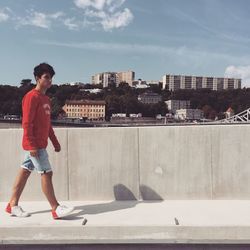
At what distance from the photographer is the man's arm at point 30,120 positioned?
5293 millimetres

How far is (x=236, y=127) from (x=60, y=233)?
9.81 feet

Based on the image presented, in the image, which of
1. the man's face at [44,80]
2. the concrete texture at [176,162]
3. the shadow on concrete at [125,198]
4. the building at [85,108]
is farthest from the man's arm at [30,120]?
the building at [85,108]

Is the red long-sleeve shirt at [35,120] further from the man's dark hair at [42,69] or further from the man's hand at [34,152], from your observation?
the man's dark hair at [42,69]

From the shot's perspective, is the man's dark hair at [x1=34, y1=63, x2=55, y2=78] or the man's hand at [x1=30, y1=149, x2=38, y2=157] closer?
the man's hand at [x1=30, y1=149, x2=38, y2=157]

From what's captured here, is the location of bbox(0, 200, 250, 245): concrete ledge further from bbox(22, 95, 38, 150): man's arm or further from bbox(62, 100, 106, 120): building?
bbox(62, 100, 106, 120): building

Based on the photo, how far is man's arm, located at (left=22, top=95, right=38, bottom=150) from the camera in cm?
529

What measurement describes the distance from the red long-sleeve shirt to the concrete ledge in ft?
2.79

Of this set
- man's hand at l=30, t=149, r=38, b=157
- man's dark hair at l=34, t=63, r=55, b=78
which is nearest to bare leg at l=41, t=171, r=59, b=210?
man's hand at l=30, t=149, r=38, b=157

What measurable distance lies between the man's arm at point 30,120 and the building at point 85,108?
18633cm

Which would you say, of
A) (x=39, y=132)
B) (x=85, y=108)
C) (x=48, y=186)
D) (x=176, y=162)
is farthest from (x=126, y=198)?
(x=85, y=108)

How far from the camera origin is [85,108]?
652ft

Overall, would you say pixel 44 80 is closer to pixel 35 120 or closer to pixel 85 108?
pixel 35 120

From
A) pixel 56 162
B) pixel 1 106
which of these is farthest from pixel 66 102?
pixel 56 162

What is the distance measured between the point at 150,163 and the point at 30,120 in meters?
2.04
